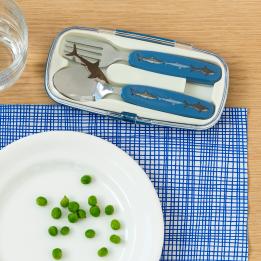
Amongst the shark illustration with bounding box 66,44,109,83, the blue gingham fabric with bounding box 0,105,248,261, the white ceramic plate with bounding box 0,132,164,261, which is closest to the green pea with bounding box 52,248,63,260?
the white ceramic plate with bounding box 0,132,164,261

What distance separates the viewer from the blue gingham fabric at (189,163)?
118cm

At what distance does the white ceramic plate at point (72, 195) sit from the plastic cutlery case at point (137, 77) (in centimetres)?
7

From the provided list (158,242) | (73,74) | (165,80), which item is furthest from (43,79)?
(158,242)

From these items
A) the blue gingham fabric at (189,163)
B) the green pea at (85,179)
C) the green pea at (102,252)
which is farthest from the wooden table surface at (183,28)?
the green pea at (102,252)

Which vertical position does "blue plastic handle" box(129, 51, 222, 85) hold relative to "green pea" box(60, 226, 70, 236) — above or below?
above

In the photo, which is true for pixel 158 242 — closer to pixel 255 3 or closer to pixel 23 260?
pixel 23 260

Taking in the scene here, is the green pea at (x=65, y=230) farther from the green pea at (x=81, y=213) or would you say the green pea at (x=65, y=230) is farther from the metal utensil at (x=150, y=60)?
the metal utensil at (x=150, y=60)

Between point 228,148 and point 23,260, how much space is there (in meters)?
0.37

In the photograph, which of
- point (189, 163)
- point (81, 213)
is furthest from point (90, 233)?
point (189, 163)

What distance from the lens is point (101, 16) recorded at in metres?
1.20

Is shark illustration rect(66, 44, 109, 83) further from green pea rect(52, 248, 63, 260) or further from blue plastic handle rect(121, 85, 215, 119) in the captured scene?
green pea rect(52, 248, 63, 260)

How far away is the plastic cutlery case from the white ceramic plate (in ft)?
0.23

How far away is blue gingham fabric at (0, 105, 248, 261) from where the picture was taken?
118 cm

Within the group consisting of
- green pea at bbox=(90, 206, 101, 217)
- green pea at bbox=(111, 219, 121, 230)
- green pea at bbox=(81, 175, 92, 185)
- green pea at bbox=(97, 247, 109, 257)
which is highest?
green pea at bbox=(81, 175, 92, 185)
